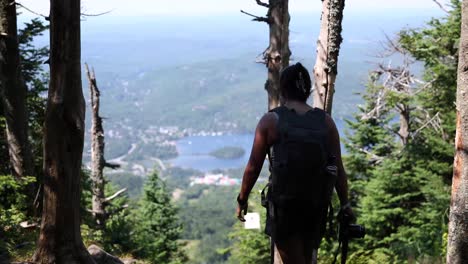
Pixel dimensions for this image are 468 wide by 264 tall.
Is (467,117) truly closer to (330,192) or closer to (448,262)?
(448,262)

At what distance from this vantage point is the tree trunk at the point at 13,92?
7.92 m

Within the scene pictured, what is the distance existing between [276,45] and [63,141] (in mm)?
4407

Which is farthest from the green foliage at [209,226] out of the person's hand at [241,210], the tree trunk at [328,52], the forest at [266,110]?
the person's hand at [241,210]

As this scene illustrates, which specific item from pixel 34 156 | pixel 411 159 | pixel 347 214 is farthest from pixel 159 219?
pixel 347 214

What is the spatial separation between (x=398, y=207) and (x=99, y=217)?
10041 mm

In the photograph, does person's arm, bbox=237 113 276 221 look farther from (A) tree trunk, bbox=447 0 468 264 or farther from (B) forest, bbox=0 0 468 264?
(A) tree trunk, bbox=447 0 468 264

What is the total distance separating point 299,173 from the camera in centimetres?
342

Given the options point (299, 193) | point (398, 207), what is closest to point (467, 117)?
point (299, 193)

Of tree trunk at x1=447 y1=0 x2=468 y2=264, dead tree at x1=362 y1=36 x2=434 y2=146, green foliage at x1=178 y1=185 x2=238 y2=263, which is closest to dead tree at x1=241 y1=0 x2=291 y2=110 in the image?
tree trunk at x1=447 y1=0 x2=468 y2=264

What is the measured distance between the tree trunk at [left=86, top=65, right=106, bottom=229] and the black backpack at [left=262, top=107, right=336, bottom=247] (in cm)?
1046

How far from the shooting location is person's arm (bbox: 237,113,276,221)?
3590 millimetres

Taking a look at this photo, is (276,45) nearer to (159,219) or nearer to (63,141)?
(63,141)

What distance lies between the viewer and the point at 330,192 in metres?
3.59

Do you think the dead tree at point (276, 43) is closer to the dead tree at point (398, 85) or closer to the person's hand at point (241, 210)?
the person's hand at point (241, 210)
